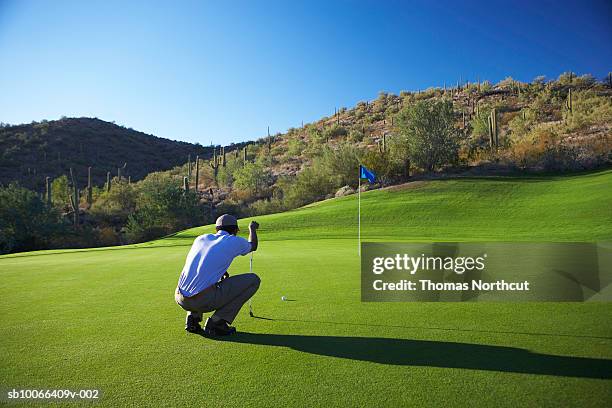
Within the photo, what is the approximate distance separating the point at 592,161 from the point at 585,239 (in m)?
19.0

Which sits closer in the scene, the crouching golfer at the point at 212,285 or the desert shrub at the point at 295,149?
the crouching golfer at the point at 212,285

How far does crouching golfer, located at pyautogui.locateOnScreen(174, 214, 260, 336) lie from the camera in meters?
5.34

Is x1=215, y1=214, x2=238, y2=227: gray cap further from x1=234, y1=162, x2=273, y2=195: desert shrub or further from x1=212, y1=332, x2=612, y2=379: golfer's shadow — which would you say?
x1=234, y1=162, x2=273, y2=195: desert shrub

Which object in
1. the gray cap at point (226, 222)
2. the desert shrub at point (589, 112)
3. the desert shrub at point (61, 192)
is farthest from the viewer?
the desert shrub at point (61, 192)

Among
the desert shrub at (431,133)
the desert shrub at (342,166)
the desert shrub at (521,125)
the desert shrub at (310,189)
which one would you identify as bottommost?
the desert shrub at (310,189)

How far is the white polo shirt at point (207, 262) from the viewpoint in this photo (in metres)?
5.32

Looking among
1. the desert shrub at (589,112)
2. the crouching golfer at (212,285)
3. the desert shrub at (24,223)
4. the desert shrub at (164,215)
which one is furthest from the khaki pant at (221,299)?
the desert shrub at (589,112)

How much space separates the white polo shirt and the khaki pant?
4.4 inches

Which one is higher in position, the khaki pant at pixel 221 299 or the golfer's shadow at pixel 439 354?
the khaki pant at pixel 221 299

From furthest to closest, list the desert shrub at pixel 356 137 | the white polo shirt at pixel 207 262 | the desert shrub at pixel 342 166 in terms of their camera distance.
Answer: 1. the desert shrub at pixel 356 137
2. the desert shrub at pixel 342 166
3. the white polo shirt at pixel 207 262

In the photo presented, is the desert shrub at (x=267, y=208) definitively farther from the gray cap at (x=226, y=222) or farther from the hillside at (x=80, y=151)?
the gray cap at (x=226, y=222)

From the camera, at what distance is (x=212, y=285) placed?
5.42 m

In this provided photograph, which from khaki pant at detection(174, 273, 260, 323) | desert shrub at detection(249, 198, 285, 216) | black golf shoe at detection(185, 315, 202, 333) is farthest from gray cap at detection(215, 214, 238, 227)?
desert shrub at detection(249, 198, 285, 216)

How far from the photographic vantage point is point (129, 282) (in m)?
9.33
